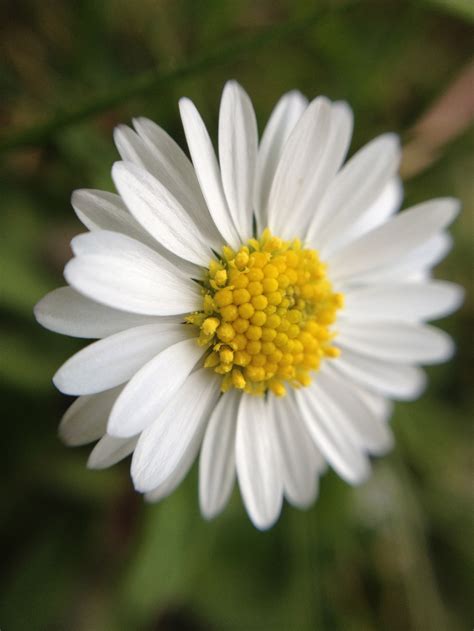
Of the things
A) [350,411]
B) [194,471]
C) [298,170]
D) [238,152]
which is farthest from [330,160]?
[194,471]

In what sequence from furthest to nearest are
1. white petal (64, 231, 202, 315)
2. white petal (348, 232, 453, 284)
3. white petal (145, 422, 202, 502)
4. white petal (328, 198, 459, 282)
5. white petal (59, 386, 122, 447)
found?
1. white petal (348, 232, 453, 284)
2. white petal (328, 198, 459, 282)
3. white petal (145, 422, 202, 502)
4. white petal (59, 386, 122, 447)
5. white petal (64, 231, 202, 315)

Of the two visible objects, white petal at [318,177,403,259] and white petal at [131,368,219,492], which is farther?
white petal at [318,177,403,259]

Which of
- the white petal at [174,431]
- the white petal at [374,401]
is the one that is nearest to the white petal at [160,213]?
the white petal at [174,431]

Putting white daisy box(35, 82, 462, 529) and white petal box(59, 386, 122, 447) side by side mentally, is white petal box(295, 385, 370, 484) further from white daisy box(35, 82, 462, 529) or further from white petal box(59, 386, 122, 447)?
white petal box(59, 386, 122, 447)

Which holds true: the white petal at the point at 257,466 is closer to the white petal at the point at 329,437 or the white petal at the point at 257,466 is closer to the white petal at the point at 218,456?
the white petal at the point at 218,456

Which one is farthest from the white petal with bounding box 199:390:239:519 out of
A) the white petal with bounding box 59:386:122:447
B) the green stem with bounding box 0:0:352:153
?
the green stem with bounding box 0:0:352:153

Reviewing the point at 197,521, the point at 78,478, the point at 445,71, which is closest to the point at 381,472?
the point at 197,521
